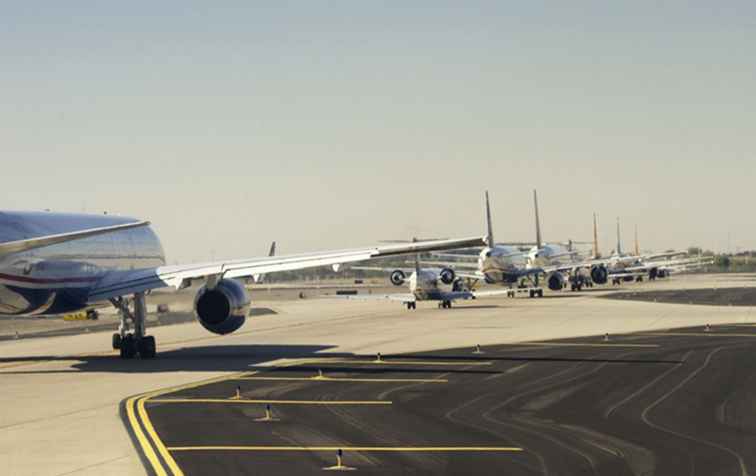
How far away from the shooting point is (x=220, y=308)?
38.5 metres

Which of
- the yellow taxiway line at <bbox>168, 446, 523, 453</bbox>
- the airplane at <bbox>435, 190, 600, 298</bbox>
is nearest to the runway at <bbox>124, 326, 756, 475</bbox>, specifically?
the yellow taxiway line at <bbox>168, 446, 523, 453</bbox>

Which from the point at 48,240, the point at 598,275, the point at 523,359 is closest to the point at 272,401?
the point at 48,240

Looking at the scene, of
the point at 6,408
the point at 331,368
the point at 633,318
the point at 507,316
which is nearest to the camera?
the point at 6,408

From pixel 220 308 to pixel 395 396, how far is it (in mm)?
11398

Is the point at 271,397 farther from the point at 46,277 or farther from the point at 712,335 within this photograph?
the point at 712,335

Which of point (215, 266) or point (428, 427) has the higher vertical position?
point (215, 266)

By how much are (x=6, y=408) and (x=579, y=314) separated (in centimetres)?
4916

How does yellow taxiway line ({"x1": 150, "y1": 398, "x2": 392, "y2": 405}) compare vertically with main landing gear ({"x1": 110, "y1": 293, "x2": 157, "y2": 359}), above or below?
below

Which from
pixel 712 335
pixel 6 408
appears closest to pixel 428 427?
pixel 6 408

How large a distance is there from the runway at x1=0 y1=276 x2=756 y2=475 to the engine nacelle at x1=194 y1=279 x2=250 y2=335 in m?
1.48

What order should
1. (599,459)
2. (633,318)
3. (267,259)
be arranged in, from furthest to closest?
(633,318) → (267,259) → (599,459)

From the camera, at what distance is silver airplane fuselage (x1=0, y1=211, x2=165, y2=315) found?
36688 millimetres

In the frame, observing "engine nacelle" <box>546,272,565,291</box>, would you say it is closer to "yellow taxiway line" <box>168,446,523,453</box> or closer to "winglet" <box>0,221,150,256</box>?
"winglet" <box>0,221,150,256</box>

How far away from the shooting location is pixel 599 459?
63.0ft
